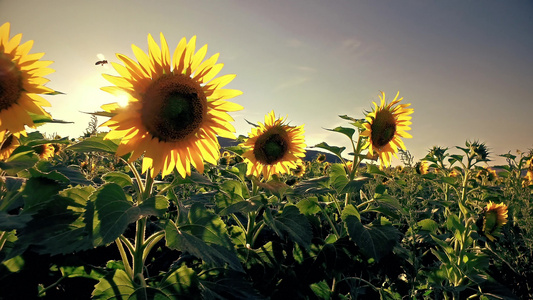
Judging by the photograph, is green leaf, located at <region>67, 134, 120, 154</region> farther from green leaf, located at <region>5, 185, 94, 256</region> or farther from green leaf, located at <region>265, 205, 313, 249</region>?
green leaf, located at <region>265, 205, 313, 249</region>

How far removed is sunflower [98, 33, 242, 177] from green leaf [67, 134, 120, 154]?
84 millimetres

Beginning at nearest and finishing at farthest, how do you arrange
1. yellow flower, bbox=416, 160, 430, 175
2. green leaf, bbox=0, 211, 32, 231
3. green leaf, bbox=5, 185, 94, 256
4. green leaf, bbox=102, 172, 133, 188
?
green leaf, bbox=0, 211, 32, 231
green leaf, bbox=5, 185, 94, 256
green leaf, bbox=102, 172, 133, 188
yellow flower, bbox=416, 160, 430, 175

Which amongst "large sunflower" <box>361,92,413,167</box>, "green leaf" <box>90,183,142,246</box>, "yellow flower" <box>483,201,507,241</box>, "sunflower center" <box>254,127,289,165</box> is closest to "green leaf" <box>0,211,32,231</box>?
"green leaf" <box>90,183,142,246</box>

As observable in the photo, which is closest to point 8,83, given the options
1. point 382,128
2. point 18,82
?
point 18,82

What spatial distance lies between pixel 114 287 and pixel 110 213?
13.7 inches

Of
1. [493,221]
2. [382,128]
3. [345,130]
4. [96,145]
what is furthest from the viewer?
[493,221]

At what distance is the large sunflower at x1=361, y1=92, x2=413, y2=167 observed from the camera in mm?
2760

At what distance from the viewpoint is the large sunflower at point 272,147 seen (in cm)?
287

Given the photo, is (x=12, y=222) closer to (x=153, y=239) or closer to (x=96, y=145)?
(x=96, y=145)

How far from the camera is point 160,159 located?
1.73 metres

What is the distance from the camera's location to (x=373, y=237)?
6.93 feet

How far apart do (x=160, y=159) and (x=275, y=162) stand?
1.41 metres

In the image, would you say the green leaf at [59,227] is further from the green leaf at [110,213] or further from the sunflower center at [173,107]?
the sunflower center at [173,107]

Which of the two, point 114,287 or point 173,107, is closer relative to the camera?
point 114,287
